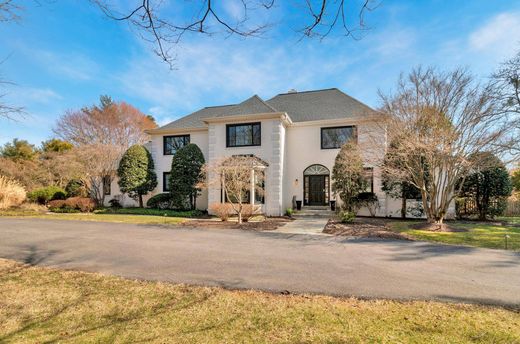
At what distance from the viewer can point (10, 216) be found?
15336 millimetres

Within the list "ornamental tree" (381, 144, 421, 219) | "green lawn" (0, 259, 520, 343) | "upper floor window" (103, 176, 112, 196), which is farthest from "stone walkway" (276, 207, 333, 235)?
"upper floor window" (103, 176, 112, 196)

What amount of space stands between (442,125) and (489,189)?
6614mm

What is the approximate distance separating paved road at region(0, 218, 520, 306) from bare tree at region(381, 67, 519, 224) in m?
4.60

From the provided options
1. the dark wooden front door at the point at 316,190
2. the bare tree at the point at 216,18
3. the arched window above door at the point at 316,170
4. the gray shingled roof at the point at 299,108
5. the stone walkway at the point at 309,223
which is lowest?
the stone walkway at the point at 309,223

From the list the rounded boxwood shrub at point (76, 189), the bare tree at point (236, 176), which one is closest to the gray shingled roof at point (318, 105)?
the bare tree at point (236, 176)

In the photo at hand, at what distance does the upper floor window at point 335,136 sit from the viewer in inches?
674

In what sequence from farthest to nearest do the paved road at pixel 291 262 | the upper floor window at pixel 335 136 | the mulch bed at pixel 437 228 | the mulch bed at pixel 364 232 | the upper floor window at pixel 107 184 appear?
the upper floor window at pixel 107 184
the upper floor window at pixel 335 136
the mulch bed at pixel 437 228
the mulch bed at pixel 364 232
the paved road at pixel 291 262

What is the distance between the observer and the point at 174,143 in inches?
811

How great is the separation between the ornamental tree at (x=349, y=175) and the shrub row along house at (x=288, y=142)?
997 millimetres

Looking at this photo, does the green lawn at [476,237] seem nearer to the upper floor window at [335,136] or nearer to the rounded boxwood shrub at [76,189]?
the upper floor window at [335,136]

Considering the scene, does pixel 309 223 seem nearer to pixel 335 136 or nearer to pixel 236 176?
pixel 236 176

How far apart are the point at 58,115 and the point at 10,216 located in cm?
2189

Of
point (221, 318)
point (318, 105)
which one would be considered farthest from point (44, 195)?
point (221, 318)

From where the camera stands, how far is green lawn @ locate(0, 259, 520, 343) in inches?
122
